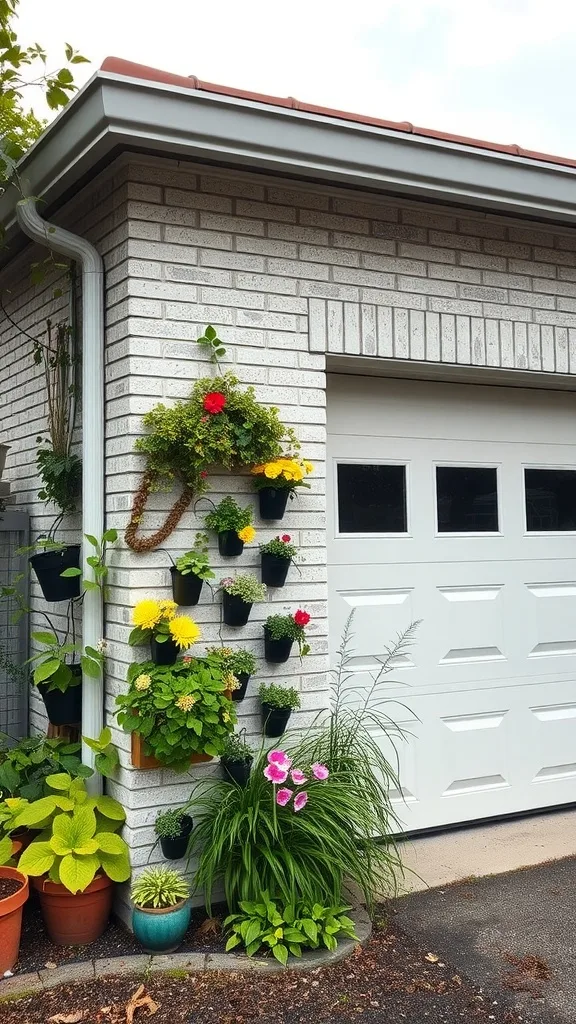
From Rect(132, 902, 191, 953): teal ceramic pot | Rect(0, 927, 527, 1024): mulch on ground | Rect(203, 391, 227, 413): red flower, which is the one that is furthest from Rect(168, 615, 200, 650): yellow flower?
Rect(0, 927, 527, 1024): mulch on ground

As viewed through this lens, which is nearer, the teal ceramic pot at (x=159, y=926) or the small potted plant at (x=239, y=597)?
the teal ceramic pot at (x=159, y=926)

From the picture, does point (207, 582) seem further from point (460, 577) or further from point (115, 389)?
point (460, 577)

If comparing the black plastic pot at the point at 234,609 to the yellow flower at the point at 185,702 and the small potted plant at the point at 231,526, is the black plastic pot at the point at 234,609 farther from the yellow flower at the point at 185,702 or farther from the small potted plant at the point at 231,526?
the yellow flower at the point at 185,702

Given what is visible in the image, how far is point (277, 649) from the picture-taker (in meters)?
3.23

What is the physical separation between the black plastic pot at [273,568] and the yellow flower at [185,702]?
62 cm

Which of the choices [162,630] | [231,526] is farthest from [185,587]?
[231,526]

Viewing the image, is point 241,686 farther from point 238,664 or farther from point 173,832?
point 173,832

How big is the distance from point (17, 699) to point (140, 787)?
138 centimetres

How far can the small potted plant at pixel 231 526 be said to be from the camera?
3.14m

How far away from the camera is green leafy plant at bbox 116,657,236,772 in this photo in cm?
283

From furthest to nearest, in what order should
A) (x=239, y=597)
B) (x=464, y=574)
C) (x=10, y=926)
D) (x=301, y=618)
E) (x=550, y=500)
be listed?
(x=550, y=500) < (x=464, y=574) < (x=301, y=618) < (x=239, y=597) < (x=10, y=926)

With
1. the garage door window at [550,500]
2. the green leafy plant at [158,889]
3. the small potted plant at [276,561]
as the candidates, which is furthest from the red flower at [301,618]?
the garage door window at [550,500]

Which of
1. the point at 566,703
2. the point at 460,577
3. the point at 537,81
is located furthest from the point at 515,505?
the point at 537,81

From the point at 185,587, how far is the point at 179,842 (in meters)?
0.91
